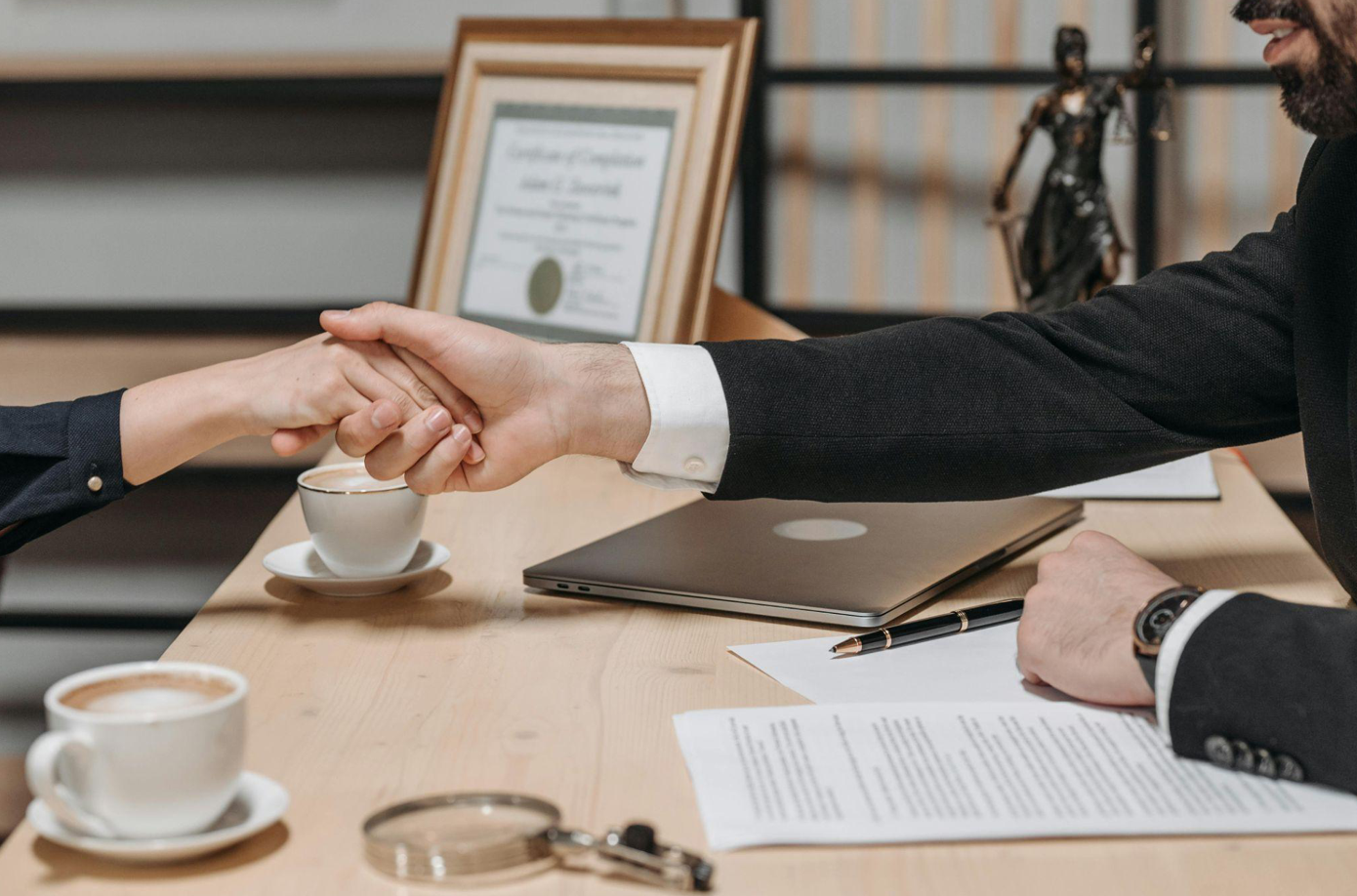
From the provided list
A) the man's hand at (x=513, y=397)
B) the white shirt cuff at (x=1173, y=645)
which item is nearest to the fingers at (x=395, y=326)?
the man's hand at (x=513, y=397)

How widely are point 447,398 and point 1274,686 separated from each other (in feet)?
2.14

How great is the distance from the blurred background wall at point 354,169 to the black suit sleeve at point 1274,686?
135cm

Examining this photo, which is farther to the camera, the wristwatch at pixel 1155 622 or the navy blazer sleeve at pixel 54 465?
the navy blazer sleeve at pixel 54 465

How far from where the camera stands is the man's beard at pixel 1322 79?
0.97 m

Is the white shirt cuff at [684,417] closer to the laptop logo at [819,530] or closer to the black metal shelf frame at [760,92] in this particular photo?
the laptop logo at [819,530]

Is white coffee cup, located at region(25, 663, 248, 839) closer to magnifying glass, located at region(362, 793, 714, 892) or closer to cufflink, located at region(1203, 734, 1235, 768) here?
magnifying glass, located at region(362, 793, 714, 892)

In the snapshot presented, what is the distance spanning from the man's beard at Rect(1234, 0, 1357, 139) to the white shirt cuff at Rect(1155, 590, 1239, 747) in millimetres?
407

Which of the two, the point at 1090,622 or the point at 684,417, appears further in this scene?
the point at 684,417

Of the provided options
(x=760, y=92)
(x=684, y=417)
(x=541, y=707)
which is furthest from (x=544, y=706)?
(x=760, y=92)

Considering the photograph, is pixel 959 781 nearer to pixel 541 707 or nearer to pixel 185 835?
pixel 541 707

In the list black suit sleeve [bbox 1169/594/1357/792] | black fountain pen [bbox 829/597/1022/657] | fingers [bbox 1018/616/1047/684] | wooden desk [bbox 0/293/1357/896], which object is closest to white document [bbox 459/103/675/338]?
wooden desk [bbox 0/293/1357/896]

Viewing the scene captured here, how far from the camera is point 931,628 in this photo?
0.92 metres

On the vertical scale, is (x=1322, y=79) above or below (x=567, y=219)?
above

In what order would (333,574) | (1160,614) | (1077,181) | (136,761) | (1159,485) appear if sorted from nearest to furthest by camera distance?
(136,761), (1160,614), (333,574), (1159,485), (1077,181)
